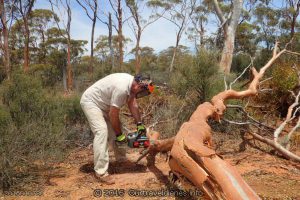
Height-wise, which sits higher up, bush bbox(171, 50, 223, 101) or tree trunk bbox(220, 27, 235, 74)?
tree trunk bbox(220, 27, 235, 74)

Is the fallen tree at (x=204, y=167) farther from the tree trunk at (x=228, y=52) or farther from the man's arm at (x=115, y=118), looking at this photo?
the tree trunk at (x=228, y=52)

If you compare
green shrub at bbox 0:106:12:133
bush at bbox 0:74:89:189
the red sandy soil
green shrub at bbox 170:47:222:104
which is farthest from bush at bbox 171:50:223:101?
green shrub at bbox 0:106:12:133

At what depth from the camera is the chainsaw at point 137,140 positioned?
4285 millimetres

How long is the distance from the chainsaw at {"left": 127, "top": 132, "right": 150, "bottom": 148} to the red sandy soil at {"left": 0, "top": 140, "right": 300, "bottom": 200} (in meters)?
0.48

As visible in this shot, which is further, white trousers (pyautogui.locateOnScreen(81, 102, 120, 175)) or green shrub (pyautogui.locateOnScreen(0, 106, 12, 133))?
green shrub (pyautogui.locateOnScreen(0, 106, 12, 133))

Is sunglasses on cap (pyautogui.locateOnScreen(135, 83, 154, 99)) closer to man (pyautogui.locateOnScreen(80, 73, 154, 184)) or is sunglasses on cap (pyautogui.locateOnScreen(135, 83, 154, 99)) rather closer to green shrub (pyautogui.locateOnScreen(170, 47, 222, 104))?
man (pyautogui.locateOnScreen(80, 73, 154, 184))

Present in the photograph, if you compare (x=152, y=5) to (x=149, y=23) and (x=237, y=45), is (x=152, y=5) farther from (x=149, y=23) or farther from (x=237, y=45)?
(x=237, y=45)

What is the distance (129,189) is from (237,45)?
24316mm

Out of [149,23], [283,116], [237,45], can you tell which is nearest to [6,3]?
[149,23]

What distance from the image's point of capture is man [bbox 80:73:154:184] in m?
4.33

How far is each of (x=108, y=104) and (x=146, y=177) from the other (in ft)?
3.71

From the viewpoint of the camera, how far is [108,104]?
4.70 metres

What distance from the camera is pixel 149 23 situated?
93.4 ft

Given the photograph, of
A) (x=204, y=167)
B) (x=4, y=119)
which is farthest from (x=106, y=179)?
(x=4, y=119)
